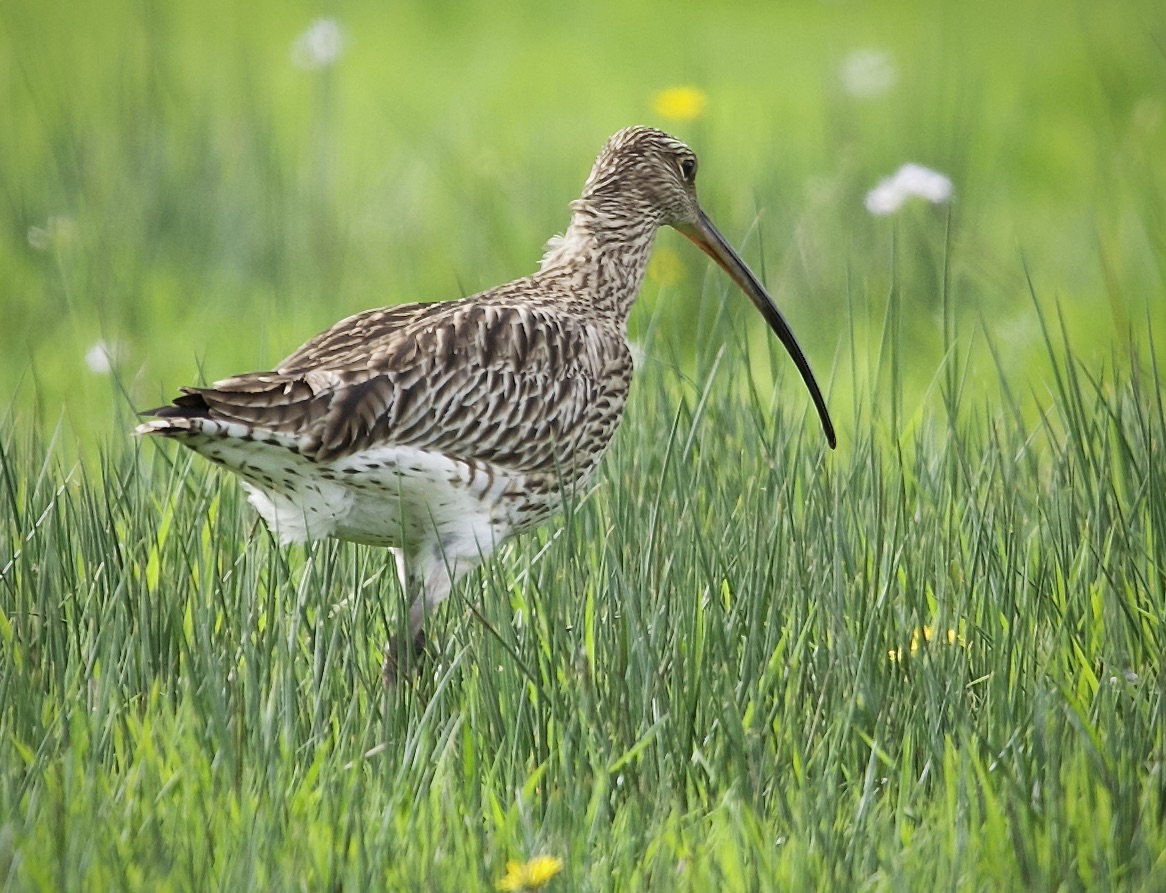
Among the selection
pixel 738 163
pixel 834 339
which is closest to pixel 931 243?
pixel 834 339

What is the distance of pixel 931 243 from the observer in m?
7.86

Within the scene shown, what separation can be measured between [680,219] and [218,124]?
18.1ft

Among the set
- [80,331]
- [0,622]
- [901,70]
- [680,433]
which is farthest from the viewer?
[901,70]


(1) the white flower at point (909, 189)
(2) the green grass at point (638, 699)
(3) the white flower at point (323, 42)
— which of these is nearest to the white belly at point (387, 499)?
(2) the green grass at point (638, 699)

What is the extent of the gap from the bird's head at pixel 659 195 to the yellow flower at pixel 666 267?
6.36ft

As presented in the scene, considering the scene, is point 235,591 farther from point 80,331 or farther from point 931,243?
point 931,243

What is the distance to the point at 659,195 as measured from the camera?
16.3 ft

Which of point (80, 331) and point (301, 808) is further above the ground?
point (80, 331)

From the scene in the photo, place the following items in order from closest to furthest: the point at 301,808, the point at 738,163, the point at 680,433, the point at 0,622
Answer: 1. the point at 301,808
2. the point at 0,622
3. the point at 680,433
4. the point at 738,163

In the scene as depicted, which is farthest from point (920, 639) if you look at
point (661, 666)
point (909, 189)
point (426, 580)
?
point (909, 189)

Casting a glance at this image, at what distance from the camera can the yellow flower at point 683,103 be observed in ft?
24.4

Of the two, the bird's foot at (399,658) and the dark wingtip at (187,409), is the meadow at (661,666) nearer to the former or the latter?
the bird's foot at (399,658)

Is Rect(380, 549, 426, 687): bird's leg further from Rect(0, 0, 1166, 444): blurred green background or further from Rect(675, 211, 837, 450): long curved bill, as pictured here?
Rect(675, 211, 837, 450): long curved bill

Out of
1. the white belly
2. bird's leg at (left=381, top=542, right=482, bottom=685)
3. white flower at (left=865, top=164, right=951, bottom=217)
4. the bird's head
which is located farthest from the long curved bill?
bird's leg at (left=381, top=542, right=482, bottom=685)
